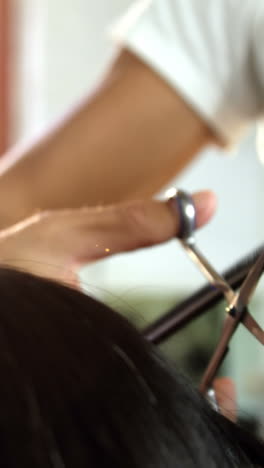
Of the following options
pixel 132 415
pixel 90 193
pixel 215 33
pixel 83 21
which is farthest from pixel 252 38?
pixel 83 21

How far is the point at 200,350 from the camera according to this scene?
0.96ft

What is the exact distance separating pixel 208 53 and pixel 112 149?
0.09 m

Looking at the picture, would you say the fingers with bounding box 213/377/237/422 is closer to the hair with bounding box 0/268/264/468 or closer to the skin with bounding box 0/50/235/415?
the hair with bounding box 0/268/264/468

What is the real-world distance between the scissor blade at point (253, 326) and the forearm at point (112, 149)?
0.18 metres

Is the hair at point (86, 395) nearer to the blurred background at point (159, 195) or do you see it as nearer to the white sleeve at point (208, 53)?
the blurred background at point (159, 195)

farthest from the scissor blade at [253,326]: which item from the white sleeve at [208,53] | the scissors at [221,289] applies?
the white sleeve at [208,53]

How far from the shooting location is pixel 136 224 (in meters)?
0.28

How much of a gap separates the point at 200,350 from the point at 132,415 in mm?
108

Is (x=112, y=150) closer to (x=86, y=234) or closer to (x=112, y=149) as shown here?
(x=112, y=149)

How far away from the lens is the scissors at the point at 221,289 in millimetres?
236

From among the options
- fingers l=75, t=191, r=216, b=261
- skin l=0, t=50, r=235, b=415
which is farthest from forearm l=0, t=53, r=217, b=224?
fingers l=75, t=191, r=216, b=261

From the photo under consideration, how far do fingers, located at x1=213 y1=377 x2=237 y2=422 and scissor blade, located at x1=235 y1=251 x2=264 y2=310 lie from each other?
0.14 ft

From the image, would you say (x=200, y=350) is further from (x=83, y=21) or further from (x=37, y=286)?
(x=83, y=21)

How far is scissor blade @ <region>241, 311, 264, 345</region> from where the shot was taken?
0.23 metres
